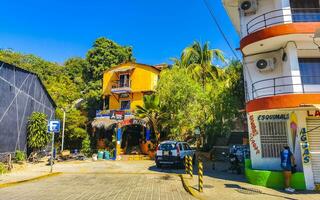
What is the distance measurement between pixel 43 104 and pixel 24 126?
4783 mm

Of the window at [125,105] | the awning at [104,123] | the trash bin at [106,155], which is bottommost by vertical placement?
the trash bin at [106,155]

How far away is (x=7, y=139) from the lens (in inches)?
780

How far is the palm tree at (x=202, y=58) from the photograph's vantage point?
1251 inches

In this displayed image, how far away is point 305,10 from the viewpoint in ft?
46.6

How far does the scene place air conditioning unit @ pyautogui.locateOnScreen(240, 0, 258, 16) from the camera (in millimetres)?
14838

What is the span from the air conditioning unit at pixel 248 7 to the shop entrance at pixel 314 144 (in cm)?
702

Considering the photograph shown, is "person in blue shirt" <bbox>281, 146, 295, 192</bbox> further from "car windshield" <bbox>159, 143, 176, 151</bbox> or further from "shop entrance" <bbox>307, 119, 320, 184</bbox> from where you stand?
"car windshield" <bbox>159, 143, 176, 151</bbox>

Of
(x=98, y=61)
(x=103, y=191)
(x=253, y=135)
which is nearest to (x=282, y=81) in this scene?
(x=253, y=135)

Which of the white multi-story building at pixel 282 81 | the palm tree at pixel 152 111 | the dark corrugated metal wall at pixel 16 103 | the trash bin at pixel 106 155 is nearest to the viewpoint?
the white multi-story building at pixel 282 81

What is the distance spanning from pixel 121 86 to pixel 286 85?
24.8 metres

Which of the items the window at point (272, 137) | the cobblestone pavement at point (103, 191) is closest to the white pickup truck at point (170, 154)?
the cobblestone pavement at point (103, 191)

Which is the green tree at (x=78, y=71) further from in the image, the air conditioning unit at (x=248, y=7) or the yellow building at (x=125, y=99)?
the air conditioning unit at (x=248, y=7)

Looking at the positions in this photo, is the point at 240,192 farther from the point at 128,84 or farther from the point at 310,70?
the point at 128,84

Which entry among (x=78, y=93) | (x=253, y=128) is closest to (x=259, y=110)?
(x=253, y=128)
